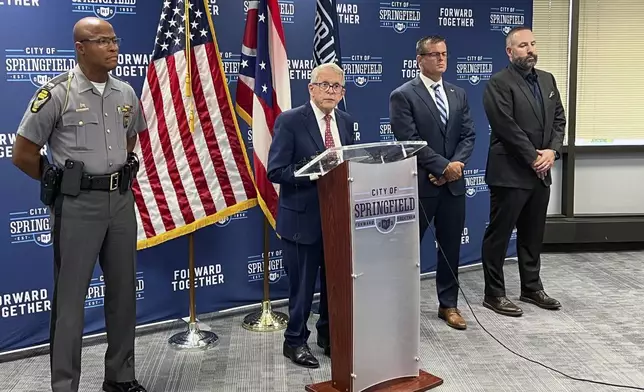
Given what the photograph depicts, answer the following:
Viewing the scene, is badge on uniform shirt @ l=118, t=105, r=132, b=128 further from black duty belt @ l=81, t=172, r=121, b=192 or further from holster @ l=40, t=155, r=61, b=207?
holster @ l=40, t=155, r=61, b=207

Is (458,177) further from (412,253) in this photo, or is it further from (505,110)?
(412,253)

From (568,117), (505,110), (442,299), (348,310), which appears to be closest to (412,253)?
(348,310)

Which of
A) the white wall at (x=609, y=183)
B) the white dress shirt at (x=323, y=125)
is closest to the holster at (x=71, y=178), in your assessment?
the white dress shirt at (x=323, y=125)

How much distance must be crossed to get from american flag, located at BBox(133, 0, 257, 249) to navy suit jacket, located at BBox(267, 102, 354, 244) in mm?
640

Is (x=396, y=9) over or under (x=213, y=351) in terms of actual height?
over

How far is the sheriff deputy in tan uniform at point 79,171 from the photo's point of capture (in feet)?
8.98

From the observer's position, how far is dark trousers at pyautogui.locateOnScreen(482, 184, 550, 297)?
423 cm

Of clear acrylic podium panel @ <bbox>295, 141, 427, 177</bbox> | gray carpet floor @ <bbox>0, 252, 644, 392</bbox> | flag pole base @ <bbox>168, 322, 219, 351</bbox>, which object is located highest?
clear acrylic podium panel @ <bbox>295, 141, 427, 177</bbox>

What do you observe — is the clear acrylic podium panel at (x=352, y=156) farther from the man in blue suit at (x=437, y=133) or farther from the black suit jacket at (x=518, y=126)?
the black suit jacket at (x=518, y=126)

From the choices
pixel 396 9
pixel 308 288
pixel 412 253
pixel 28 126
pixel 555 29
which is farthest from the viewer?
pixel 555 29

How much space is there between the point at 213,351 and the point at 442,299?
1.38 metres

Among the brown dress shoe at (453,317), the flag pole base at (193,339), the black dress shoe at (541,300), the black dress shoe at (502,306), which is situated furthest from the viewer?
the black dress shoe at (541,300)

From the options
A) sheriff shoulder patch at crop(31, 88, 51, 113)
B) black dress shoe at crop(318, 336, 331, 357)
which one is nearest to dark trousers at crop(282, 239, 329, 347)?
black dress shoe at crop(318, 336, 331, 357)

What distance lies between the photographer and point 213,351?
371cm
